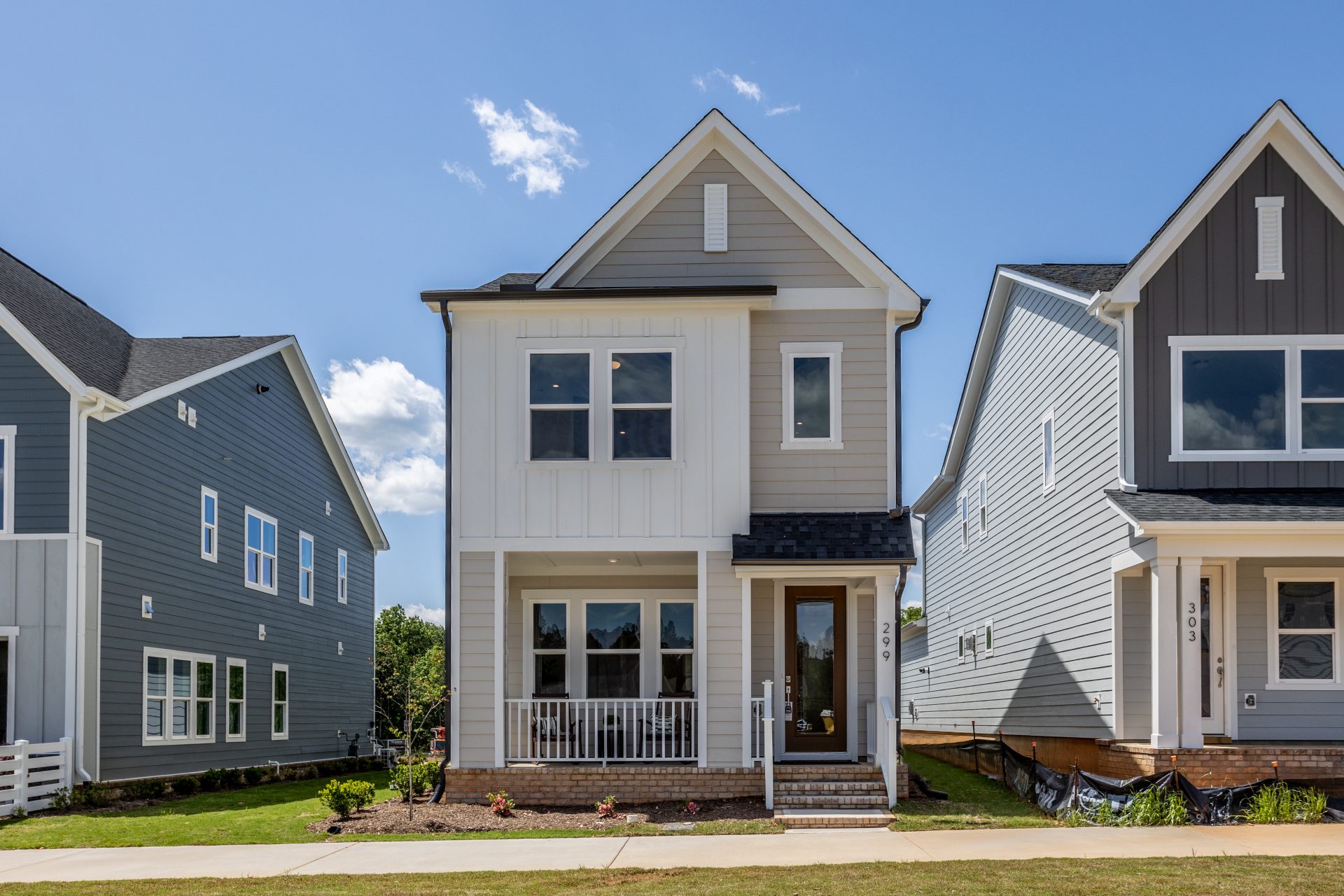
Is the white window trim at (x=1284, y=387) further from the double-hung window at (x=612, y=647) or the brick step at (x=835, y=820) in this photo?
the double-hung window at (x=612, y=647)

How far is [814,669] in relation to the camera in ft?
54.1

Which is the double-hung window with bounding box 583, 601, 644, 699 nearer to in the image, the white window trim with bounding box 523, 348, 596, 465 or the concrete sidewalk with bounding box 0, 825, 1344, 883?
the white window trim with bounding box 523, 348, 596, 465

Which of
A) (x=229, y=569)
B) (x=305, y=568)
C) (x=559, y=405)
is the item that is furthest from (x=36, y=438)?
(x=305, y=568)

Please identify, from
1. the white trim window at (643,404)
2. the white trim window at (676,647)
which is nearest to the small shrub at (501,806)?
the white trim window at (676,647)

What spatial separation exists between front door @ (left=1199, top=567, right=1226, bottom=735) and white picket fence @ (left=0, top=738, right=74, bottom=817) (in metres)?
14.2

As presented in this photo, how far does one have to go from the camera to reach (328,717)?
2766cm

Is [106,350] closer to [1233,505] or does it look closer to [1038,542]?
[1038,542]

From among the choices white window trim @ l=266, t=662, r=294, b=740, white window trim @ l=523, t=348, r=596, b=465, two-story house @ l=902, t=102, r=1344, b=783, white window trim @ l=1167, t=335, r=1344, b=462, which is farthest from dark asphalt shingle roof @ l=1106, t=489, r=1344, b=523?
white window trim @ l=266, t=662, r=294, b=740

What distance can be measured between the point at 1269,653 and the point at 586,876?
9744 mm

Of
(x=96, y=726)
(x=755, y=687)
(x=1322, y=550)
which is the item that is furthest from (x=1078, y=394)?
(x=96, y=726)

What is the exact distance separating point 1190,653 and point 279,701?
17.1m

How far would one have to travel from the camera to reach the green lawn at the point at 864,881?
939 centimetres

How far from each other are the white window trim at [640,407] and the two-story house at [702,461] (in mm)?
25

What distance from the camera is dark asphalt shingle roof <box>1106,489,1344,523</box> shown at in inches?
552
